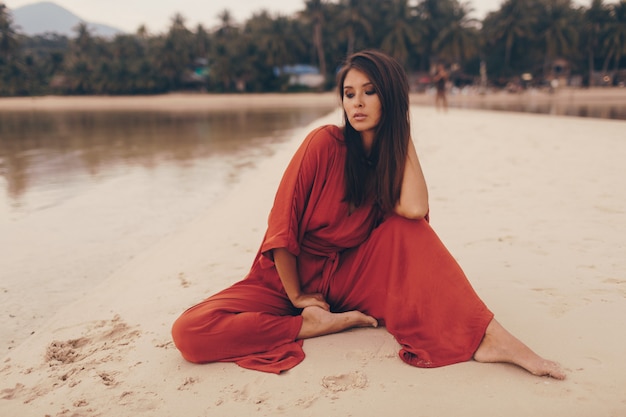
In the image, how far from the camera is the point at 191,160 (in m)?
10.1

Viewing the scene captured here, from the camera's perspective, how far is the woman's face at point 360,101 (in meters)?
2.13

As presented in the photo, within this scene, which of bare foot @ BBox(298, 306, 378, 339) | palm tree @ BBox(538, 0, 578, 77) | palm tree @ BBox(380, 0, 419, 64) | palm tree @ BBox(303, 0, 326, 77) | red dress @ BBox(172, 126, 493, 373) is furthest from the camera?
palm tree @ BBox(303, 0, 326, 77)

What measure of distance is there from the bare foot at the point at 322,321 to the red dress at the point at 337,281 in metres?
0.04

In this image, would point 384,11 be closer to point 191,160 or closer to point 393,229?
point 191,160

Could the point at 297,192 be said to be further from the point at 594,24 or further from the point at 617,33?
the point at 594,24

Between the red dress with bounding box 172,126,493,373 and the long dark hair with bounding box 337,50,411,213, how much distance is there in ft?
0.18

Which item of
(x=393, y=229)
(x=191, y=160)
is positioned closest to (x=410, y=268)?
(x=393, y=229)

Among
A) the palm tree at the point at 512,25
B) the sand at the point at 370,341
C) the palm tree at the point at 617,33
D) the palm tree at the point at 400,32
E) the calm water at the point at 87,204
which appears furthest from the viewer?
the palm tree at the point at 400,32

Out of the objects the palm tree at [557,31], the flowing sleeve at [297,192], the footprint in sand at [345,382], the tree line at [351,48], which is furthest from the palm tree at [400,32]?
the footprint in sand at [345,382]

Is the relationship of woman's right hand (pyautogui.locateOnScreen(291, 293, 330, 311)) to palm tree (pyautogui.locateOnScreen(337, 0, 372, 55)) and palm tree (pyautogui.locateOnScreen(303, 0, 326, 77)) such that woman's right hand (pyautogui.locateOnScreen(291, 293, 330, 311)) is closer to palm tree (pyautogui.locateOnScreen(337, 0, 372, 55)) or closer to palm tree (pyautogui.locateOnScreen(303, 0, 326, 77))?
palm tree (pyautogui.locateOnScreen(337, 0, 372, 55))

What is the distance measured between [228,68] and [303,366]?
46.0 meters

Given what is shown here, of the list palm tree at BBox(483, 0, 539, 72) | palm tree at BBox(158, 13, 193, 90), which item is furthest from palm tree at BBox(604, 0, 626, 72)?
palm tree at BBox(158, 13, 193, 90)

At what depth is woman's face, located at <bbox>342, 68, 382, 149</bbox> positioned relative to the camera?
6.98 feet

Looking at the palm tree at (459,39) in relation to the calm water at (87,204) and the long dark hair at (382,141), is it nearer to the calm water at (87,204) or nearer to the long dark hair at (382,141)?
the calm water at (87,204)
